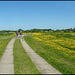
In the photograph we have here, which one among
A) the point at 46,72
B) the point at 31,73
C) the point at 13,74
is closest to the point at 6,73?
the point at 13,74

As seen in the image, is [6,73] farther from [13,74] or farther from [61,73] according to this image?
[61,73]

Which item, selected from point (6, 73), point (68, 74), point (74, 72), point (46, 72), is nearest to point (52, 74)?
point (46, 72)

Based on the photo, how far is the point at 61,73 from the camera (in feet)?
20.4

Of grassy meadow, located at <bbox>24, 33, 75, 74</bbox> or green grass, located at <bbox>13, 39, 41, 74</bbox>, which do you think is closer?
green grass, located at <bbox>13, 39, 41, 74</bbox>

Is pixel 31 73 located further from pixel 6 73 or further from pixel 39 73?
pixel 6 73

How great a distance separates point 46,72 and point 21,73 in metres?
1.12

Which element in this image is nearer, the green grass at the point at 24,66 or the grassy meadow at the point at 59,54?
the green grass at the point at 24,66

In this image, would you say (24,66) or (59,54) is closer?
(24,66)

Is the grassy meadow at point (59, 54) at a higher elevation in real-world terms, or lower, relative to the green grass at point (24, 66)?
lower

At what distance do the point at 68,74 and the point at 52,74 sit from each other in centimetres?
83

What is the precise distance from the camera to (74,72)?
660 centimetres

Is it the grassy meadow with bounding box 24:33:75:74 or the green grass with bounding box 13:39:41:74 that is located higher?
the green grass with bounding box 13:39:41:74

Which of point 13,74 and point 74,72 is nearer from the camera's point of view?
point 13,74

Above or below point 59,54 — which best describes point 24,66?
above
